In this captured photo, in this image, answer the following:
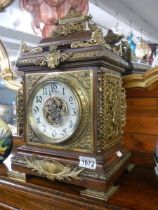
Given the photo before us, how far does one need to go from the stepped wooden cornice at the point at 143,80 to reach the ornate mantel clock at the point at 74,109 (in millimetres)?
80

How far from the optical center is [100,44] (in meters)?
0.59

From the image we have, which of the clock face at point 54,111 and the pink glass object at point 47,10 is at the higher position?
the pink glass object at point 47,10

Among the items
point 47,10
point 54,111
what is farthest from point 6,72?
point 54,111

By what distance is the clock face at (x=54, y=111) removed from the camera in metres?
0.63

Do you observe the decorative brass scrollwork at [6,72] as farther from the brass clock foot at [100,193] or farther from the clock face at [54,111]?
the brass clock foot at [100,193]

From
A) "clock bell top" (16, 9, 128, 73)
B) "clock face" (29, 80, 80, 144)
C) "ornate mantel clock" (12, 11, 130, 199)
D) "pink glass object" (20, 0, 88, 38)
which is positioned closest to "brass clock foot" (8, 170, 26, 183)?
"ornate mantel clock" (12, 11, 130, 199)

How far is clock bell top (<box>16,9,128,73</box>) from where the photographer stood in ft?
1.95

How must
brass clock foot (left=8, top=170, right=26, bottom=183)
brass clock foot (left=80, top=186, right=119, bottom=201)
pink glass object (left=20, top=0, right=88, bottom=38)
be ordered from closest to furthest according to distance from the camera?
brass clock foot (left=80, top=186, right=119, bottom=201), brass clock foot (left=8, top=170, right=26, bottom=183), pink glass object (left=20, top=0, right=88, bottom=38)

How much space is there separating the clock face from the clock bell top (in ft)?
0.20

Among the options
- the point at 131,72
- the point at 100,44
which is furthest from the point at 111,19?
the point at 100,44

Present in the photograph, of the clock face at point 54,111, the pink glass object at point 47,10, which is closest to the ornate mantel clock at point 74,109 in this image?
the clock face at point 54,111

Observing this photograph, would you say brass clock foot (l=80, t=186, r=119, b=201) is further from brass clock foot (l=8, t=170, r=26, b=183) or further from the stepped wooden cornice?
the stepped wooden cornice

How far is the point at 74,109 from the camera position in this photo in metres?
0.63

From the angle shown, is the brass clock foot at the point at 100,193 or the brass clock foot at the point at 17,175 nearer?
the brass clock foot at the point at 100,193
